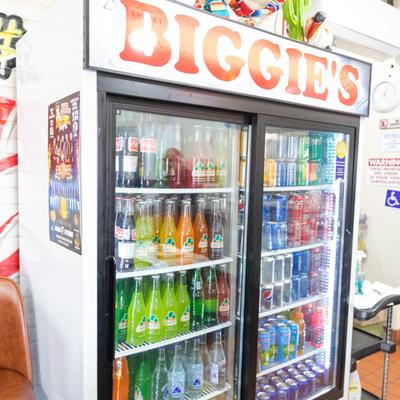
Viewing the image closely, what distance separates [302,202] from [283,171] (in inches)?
11.5

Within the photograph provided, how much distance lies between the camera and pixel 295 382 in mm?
2400

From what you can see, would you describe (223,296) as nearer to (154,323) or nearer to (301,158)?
(154,323)

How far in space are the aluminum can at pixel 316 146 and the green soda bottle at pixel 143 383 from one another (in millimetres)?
1583

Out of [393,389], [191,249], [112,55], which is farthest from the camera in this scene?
[393,389]

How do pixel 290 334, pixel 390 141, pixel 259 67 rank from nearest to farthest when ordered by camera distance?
pixel 259 67
pixel 290 334
pixel 390 141

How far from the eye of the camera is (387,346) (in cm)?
242

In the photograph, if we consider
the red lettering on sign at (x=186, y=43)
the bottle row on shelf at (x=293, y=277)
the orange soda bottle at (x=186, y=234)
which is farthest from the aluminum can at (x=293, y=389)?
the red lettering on sign at (x=186, y=43)

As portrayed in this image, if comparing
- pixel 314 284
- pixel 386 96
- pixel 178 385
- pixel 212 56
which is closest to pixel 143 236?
pixel 178 385

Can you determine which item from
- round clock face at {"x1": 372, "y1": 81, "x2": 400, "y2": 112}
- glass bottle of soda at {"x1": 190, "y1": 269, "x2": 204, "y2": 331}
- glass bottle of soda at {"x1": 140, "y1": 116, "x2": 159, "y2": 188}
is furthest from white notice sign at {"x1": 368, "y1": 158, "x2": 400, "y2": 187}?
glass bottle of soda at {"x1": 140, "y1": 116, "x2": 159, "y2": 188}

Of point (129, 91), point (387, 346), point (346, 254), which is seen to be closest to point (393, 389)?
point (387, 346)

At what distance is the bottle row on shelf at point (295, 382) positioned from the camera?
232cm

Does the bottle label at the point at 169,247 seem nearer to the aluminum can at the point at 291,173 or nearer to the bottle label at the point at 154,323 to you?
the bottle label at the point at 154,323

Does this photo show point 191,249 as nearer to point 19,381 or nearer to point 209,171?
point 209,171

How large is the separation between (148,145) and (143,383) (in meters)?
1.15
